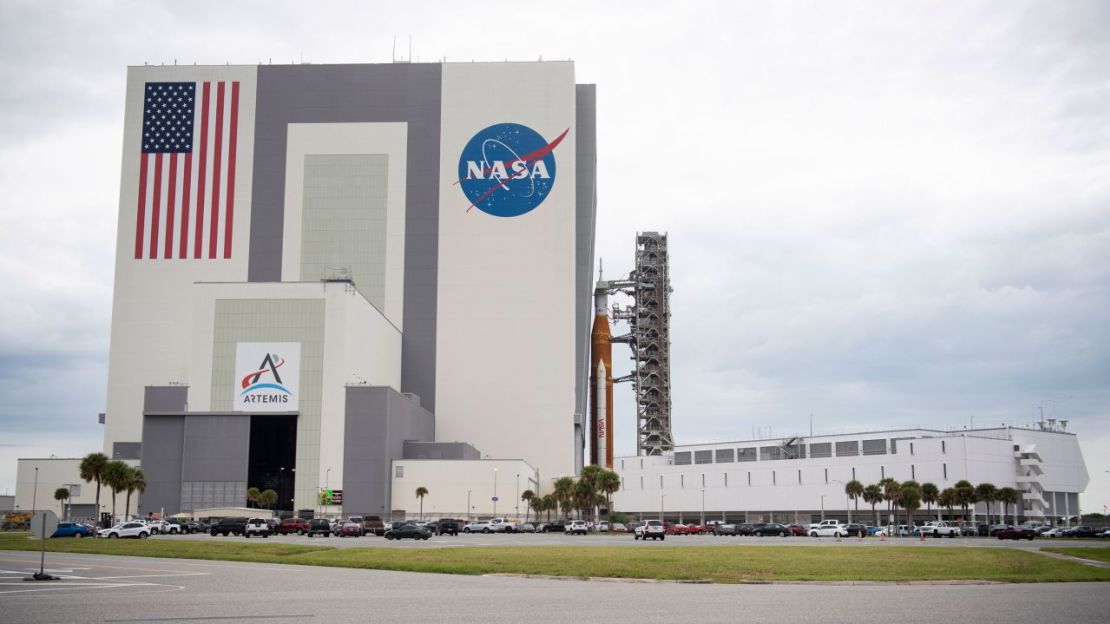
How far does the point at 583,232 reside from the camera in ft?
394

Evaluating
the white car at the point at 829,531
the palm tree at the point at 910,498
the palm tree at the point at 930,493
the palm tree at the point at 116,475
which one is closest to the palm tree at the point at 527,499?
the white car at the point at 829,531

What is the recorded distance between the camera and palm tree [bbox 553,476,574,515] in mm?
109438

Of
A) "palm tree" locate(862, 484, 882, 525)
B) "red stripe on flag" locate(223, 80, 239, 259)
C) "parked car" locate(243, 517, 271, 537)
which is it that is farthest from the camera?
"red stripe on flag" locate(223, 80, 239, 259)

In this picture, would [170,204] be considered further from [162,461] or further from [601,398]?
[601,398]

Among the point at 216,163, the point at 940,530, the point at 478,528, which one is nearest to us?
the point at 940,530

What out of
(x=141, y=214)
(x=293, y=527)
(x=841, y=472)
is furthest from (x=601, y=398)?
(x=293, y=527)

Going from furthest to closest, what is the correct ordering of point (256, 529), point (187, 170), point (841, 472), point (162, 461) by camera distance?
point (841, 472) → point (187, 170) → point (162, 461) → point (256, 529)

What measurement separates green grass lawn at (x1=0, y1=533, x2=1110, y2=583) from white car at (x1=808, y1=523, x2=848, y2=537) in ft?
135

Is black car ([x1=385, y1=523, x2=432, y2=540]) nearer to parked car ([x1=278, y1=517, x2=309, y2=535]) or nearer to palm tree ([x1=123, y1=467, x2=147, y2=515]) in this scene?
parked car ([x1=278, y1=517, x2=309, y2=535])

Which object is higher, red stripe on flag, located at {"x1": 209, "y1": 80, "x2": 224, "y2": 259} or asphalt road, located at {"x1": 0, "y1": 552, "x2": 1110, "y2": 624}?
→ red stripe on flag, located at {"x1": 209, "y1": 80, "x2": 224, "y2": 259}

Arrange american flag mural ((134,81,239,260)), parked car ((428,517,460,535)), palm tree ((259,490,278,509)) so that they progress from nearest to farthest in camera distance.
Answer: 1. parked car ((428,517,460,535))
2. palm tree ((259,490,278,509))
3. american flag mural ((134,81,239,260))

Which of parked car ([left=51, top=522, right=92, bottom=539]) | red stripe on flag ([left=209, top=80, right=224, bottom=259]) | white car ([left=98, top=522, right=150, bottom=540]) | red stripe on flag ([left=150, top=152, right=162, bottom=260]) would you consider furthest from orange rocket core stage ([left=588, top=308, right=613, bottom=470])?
parked car ([left=51, top=522, right=92, bottom=539])

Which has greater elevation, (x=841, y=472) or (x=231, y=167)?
(x=231, y=167)

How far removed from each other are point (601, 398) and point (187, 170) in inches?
2331
